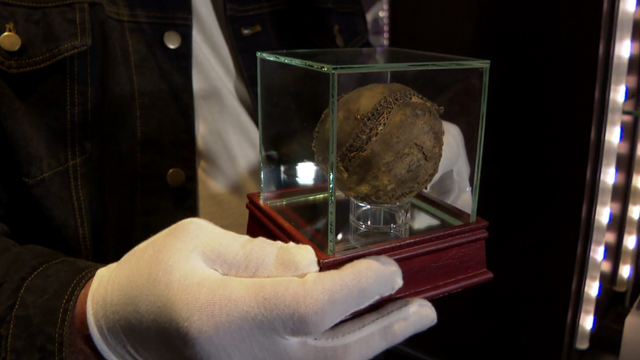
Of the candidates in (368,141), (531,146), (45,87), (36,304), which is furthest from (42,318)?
(531,146)

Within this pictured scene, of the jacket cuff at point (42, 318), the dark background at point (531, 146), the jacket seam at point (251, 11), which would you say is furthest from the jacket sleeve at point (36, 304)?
the dark background at point (531, 146)

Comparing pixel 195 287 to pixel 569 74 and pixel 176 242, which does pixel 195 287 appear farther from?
pixel 569 74

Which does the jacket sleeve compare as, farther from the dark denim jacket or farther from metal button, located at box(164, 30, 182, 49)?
metal button, located at box(164, 30, 182, 49)

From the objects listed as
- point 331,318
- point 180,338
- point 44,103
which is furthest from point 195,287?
point 44,103

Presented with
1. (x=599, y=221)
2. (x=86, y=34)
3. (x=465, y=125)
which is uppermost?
(x=86, y=34)

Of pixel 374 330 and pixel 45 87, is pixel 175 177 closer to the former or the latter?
pixel 45 87

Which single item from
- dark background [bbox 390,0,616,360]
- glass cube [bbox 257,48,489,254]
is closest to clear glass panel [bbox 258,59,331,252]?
glass cube [bbox 257,48,489,254]
